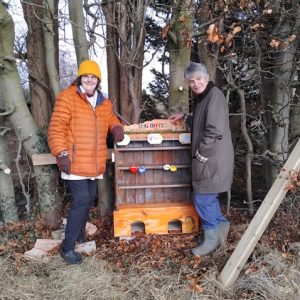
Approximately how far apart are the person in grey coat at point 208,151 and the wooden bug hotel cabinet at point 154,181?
0.31 m

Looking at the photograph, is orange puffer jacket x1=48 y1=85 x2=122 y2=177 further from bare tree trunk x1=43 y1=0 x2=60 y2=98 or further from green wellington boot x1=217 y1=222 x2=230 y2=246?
green wellington boot x1=217 y1=222 x2=230 y2=246

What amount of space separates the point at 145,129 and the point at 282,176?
67.2 inches

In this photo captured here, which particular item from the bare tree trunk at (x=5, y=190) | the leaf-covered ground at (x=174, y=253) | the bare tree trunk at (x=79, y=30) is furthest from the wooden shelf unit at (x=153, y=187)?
the bare tree trunk at (x=5, y=190)

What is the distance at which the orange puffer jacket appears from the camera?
12.4 feet

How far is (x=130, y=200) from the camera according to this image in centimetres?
448

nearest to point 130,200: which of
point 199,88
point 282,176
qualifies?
point 199,88

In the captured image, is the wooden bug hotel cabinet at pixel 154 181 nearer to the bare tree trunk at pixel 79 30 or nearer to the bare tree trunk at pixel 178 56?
the bare tree trunk at pixel 178 56

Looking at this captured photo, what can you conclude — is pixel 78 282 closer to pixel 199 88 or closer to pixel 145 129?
pixel 145 129

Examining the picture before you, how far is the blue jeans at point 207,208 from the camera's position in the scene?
4039 mm

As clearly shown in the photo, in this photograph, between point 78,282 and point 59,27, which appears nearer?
point 78,282

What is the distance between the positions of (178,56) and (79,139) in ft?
5.92

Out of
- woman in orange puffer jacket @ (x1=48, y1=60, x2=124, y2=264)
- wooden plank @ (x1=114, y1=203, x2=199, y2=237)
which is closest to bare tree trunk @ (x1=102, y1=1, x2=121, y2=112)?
woman in orange puffer jacket @ (x1=48, y1=60, x2=124, y2=264)

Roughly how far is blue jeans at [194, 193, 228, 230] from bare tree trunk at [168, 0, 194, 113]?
1324 millimetres

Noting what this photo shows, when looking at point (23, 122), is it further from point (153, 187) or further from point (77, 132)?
point (153, 187)
